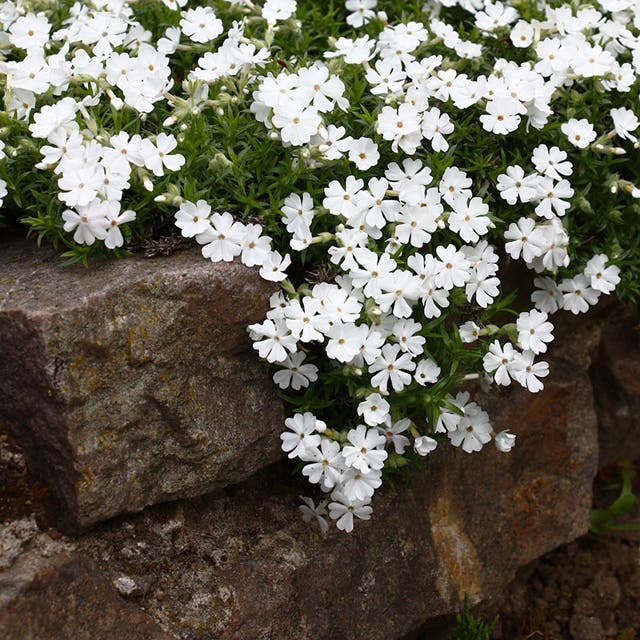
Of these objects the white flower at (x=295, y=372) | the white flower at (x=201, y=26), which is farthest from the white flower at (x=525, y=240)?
the white flower at (x=201, y=26)

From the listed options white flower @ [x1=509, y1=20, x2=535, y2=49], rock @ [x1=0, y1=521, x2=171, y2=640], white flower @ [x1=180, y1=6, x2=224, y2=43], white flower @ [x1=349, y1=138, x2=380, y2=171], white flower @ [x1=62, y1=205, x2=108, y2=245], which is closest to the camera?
rock @ [x1=0, y1=521, x2=171, y2=640]

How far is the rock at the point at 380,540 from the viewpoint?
3318mm

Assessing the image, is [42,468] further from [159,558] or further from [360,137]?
[360,137]

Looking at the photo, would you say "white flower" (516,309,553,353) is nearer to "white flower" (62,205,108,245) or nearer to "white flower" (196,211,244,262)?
"white flower" (196,211,244,262)

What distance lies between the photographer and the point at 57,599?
296cm

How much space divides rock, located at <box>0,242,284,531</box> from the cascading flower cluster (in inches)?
5.0

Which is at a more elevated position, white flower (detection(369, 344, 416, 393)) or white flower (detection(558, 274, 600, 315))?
white flower (detection(369, 344, 416, 393))

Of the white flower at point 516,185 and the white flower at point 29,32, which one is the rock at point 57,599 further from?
the white flower at point 516,185

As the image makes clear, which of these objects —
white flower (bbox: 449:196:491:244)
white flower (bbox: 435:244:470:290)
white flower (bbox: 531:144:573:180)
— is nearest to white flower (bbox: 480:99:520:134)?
white flower (bbox: 531:144:573:180)

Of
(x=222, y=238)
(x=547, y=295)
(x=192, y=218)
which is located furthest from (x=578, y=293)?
(x=192, y=218)

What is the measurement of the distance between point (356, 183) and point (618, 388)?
227 centimetres

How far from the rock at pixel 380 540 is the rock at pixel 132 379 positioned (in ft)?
0.74

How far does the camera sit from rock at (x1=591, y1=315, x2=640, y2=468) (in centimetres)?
471

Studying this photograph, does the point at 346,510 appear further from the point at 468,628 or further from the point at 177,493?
the point at 468,628
